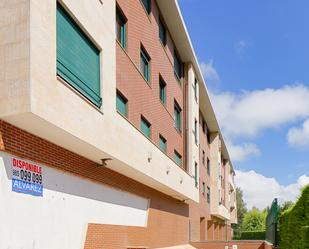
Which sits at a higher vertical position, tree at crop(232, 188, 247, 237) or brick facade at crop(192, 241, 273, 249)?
brick facade at crop(192, 241, 273, 249)

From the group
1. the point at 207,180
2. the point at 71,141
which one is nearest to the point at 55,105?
the point at 71,141

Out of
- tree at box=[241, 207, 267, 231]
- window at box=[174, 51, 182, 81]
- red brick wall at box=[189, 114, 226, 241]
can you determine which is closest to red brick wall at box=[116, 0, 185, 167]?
window at box=[174, 51, 182, 81]

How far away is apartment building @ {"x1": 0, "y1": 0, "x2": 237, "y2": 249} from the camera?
296 inches

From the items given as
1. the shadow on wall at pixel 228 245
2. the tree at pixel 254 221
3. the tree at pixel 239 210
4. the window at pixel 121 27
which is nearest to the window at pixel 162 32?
the window at pixel 121 27

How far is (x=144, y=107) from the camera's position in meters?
17.0

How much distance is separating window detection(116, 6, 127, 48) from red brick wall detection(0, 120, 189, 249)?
4675 mm

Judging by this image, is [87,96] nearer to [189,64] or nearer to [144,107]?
[144,107]

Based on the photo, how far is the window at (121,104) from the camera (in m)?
13.9

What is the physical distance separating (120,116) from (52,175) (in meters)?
3.60

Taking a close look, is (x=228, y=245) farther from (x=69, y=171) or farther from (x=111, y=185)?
(x=69, y=171)

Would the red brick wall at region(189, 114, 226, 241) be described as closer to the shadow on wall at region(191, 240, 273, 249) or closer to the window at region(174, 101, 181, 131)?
the shadow on wall at region(191, 240, 273, 249)

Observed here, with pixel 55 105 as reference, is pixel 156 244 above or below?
below

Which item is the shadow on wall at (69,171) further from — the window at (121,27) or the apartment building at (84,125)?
the window at (121,27)

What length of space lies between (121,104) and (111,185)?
2.81m
